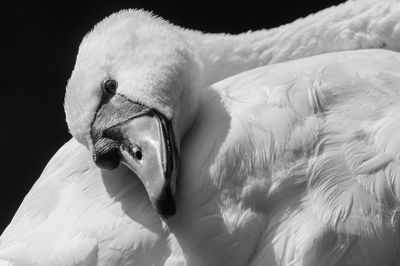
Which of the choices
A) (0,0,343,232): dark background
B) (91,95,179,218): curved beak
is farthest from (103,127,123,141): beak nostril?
(0,0,343,232): dark background

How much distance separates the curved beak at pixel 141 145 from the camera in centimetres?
232

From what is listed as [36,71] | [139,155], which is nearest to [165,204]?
[139,155]

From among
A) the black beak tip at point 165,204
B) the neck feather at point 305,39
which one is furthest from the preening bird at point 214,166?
the neck feather at point 305,39

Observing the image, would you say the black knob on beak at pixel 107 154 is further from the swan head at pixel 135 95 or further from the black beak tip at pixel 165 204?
the black beak tip at pixel 165 204

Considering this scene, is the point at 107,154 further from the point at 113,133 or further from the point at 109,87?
the point at 109,87

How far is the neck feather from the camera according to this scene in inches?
120

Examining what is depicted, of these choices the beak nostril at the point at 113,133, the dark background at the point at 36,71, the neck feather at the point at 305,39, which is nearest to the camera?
the beak nostril at the point at 113,133

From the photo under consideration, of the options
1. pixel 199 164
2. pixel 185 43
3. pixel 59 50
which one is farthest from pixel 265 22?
pixel 199 164

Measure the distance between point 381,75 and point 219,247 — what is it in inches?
23.6

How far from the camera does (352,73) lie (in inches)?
103

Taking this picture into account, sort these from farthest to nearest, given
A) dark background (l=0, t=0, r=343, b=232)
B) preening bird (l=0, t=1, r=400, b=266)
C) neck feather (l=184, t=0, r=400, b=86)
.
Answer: dark background (l=0, t=0, r=343, b=232)
neck feather (l=184, t=0, r=400, b=86)
preening bird (l=0, t=1, r=400, b=266)

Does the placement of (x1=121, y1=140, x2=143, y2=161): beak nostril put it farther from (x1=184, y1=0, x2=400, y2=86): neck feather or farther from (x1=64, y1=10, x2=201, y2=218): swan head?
(x1=184, y1=0, x2=400, y2=86): neck feather

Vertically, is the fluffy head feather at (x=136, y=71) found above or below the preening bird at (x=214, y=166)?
above

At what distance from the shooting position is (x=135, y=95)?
2.56 meters
